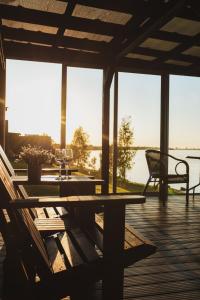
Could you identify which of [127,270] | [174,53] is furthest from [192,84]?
[127,270]

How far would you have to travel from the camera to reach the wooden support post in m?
1.56

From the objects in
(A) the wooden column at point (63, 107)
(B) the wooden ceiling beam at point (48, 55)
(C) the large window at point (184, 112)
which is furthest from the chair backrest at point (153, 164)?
(B) the wooden ceiling beam at point (48, 55)

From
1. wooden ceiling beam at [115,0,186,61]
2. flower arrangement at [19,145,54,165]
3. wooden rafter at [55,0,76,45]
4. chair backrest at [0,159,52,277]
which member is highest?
wooden rafter at [55,0,76,45]

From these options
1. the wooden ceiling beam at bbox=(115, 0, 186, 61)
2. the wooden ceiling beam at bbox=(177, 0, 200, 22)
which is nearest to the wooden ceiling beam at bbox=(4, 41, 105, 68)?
the wooden ceiling beam at bbox=(115, 0, 186, 61)

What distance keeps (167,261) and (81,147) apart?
33.4 ft

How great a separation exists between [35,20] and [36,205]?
3366 millimetres

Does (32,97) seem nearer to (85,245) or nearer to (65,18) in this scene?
(65,18)

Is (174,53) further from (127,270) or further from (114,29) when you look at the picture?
(127,270)

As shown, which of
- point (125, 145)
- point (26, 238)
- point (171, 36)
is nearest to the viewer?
point (26, 238)

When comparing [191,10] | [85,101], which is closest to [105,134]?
[85,101]

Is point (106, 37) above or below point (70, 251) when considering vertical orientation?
above

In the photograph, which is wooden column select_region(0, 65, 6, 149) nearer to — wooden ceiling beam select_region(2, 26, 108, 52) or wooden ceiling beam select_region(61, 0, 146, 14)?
wooden ceiling beam select_region(2, 26, 108, 52)

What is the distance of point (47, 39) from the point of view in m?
4.89

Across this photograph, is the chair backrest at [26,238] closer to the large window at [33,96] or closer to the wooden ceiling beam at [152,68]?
the large window at [33,96]
